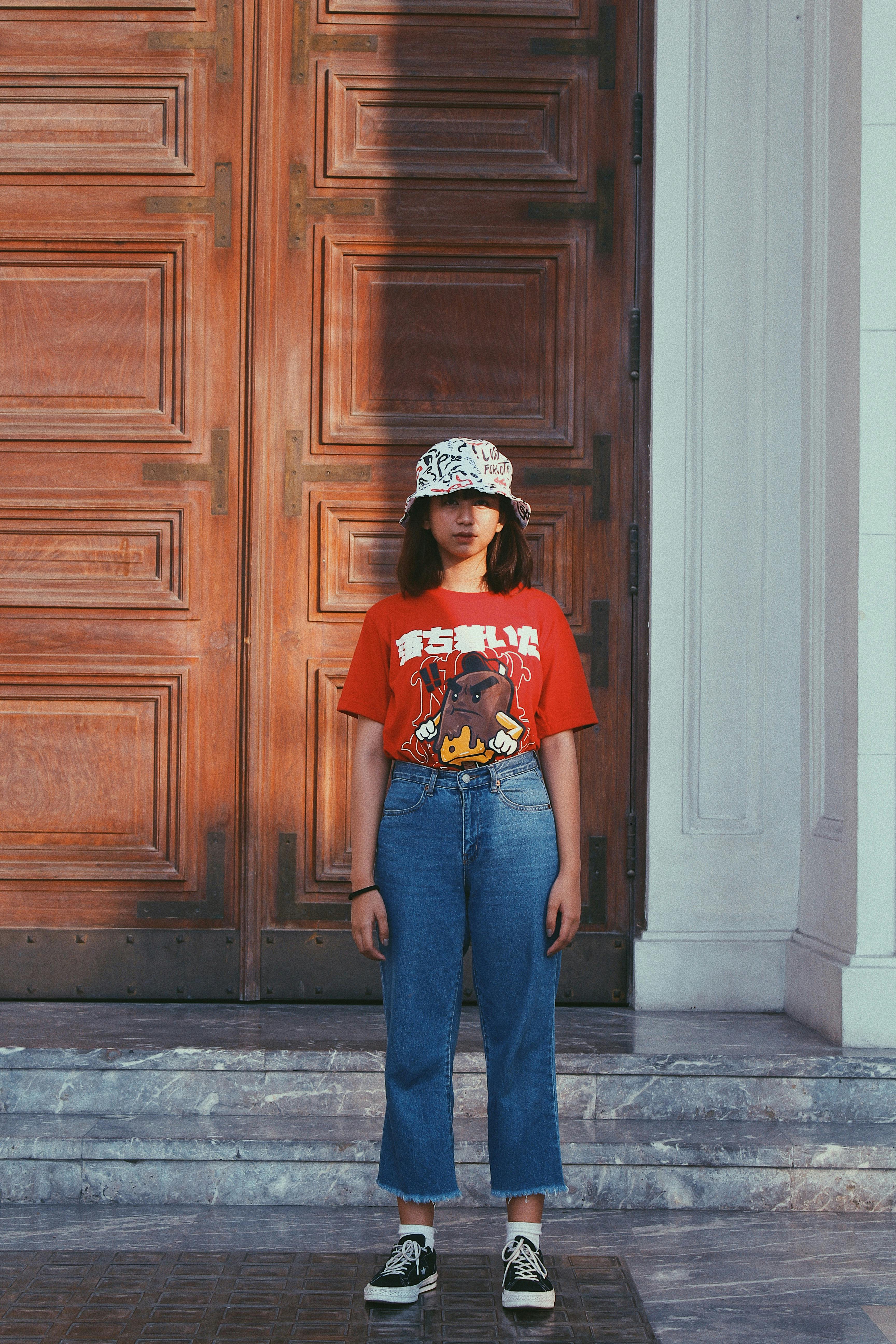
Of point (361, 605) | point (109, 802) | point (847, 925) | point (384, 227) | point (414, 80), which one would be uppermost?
point (414, 80)

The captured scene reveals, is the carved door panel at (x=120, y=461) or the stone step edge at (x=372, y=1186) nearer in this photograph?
the stone step edge at (x=372, y=1186)

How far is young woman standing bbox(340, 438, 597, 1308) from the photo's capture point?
253 cm

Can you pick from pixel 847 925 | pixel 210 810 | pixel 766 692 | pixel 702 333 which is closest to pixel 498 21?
pixel 702 333

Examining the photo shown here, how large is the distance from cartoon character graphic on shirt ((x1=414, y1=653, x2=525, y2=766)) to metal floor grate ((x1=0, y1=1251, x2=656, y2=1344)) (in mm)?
1044

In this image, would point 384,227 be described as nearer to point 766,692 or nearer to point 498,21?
point 498,21

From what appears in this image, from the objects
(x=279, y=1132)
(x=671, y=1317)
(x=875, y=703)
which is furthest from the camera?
(x=875, y=703)

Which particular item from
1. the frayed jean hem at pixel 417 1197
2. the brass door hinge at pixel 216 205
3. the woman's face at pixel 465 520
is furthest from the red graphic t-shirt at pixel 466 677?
the brass door hinge at pixel 216 205

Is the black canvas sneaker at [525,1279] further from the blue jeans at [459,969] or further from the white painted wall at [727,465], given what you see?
the white painted wall at [727,465]

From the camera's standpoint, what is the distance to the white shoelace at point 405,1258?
2527 mm

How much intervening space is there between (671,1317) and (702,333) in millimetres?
2801

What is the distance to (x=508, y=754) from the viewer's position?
256cm

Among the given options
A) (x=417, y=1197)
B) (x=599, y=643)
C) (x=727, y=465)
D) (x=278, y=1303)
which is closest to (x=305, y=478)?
(x=599, y=643)

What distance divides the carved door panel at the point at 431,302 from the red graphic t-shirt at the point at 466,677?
60.8 inches

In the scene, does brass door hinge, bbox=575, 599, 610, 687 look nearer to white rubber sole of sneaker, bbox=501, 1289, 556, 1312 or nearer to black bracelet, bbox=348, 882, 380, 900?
black bracelet, bbox=348, 882, 380, 900
